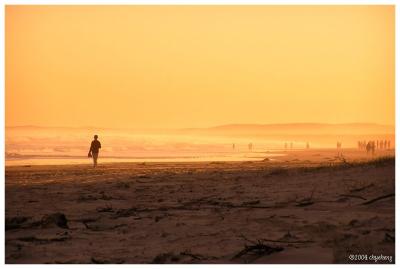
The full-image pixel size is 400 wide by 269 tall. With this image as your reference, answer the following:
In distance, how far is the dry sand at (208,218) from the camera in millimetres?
6965

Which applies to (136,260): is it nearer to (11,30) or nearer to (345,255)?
(345,255)

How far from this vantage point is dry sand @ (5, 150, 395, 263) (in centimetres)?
696

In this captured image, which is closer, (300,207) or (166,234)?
(166,234)

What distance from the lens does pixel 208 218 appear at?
8539 millimetres

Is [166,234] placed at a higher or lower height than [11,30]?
lower

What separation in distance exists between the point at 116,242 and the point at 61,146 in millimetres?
16983

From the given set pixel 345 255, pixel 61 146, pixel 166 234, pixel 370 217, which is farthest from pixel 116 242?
pixel 61 146

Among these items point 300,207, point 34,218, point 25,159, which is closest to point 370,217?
point 300,207

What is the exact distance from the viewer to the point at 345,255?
689 centimetres

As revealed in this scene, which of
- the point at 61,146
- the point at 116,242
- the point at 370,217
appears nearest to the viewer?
the point at 116,242

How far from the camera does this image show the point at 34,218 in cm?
873
